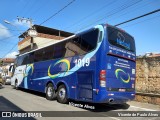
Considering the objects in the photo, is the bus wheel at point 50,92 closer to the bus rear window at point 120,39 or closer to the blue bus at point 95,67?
the blue bus at point 95,67

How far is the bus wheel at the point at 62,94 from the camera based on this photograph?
1250cm

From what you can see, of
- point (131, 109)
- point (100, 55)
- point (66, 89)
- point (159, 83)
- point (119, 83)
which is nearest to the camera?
point (100, 55)

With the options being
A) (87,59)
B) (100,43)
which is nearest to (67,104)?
(87,59)

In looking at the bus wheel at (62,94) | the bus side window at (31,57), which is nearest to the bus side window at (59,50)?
the bus wheel at (62,94)

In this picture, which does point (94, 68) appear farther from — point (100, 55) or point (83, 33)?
point (83, 33)

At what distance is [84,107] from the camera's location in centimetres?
1168

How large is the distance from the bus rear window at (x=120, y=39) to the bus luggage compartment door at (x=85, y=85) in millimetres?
1749

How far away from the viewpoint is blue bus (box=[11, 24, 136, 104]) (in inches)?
400

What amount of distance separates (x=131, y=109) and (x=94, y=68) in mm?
2933

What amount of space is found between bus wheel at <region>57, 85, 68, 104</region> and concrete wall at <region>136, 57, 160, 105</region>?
14.4ft

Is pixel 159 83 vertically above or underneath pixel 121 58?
underneath

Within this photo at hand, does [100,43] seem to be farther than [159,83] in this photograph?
No

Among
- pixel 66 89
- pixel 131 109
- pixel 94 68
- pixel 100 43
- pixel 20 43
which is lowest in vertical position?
pixel 131 109

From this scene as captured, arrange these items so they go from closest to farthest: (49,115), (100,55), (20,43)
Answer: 1. (49,115)
2. (100,55)
3. (20,43)
